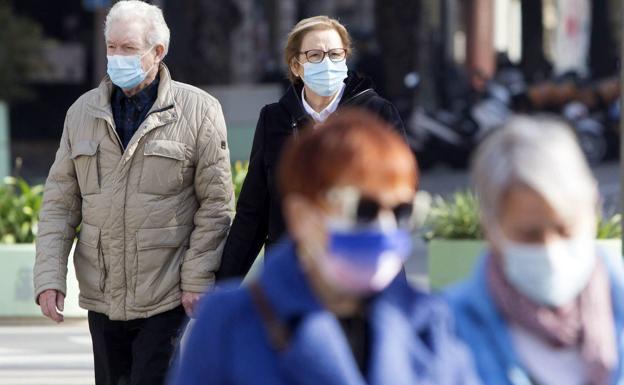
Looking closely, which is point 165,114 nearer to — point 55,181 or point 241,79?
point 55,181

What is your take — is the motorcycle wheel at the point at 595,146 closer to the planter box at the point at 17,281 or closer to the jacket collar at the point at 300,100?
the planter box at the point at 17,281

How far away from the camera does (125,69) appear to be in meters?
5.25

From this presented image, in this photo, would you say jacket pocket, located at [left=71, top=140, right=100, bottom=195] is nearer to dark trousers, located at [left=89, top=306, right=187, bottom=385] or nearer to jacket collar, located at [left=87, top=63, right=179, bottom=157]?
jacket collar, located at [left=87, top=63, right=179, bottom=157]

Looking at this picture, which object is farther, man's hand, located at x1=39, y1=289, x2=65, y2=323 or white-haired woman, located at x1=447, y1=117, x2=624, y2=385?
man's hand, located at x1=39, y1=289, x2=65, y2=323

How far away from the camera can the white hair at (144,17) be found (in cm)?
529

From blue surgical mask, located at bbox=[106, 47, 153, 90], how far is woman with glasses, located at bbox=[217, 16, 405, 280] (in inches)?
17.2

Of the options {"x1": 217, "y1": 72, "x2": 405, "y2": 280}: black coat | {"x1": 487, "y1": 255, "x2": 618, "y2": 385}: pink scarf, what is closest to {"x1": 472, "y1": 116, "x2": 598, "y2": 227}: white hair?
{"x1": 487, "y1": 255, "x2": 618, "y2": 385}: pink scarf

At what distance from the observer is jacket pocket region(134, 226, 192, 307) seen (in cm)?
525

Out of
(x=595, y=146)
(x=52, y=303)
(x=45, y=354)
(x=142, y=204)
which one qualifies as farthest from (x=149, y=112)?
(x=595, y=146)

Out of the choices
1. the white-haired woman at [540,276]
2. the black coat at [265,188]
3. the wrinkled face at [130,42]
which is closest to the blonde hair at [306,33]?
the black coat at [265,188]

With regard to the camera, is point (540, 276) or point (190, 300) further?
point (190, 300)

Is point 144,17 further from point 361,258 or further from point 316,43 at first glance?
point 361,258

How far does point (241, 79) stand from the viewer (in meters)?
24.2

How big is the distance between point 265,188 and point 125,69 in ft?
2.00
